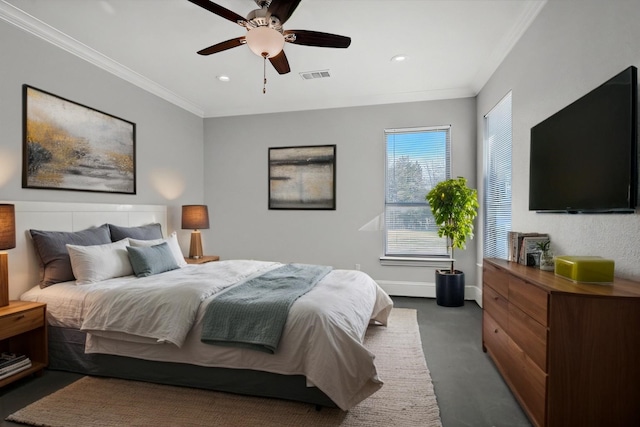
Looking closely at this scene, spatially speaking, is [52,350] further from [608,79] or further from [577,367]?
[608,79]

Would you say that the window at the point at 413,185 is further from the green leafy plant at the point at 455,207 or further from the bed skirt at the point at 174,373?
the bed skirt at the point at 174,373

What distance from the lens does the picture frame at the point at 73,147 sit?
2.84 meters

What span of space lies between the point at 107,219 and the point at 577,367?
4118 mm

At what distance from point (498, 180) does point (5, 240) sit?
4561 millimetres

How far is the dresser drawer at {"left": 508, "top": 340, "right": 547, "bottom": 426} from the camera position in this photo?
1655 mm

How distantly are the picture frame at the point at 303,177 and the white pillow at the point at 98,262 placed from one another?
2.42 meters

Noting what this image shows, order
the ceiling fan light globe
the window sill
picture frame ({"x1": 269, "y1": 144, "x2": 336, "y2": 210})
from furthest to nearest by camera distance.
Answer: picture frame ({"x1": 269, "y1": 144, "x2": 336, "y2": 210}) < the window sill < the ceiling fan light globe

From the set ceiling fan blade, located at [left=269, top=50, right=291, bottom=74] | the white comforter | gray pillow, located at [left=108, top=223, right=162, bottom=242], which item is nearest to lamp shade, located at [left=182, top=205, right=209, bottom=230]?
gray pillow, located at [left=108, top=223, right=162, bottom=242]

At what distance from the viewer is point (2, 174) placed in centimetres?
262

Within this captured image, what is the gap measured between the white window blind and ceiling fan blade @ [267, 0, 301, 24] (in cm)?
242

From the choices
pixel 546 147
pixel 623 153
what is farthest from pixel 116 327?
pixel 546 147

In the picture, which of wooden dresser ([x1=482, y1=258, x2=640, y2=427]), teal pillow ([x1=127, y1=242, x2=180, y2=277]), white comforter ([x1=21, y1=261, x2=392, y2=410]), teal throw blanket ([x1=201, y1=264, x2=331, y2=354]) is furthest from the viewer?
teal pillow ([x1=127, y1=242, x2=180, y2=277])

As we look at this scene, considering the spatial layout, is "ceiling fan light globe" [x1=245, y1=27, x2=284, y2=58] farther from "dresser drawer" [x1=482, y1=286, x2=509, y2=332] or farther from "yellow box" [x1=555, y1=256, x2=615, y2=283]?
"dresser drawer" [x1=482, y1=286, x2=509, y2=332]

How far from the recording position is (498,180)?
147 inches
